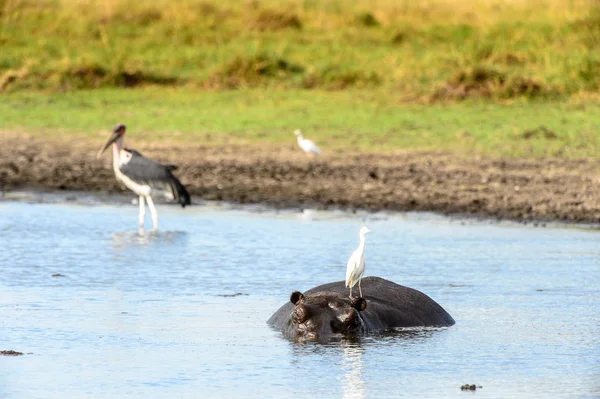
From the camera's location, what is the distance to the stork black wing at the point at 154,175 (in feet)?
38.8

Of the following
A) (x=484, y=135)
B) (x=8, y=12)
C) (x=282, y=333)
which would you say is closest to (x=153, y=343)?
(x=282, y=333)

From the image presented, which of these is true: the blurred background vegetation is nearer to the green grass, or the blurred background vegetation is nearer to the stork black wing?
the green grass

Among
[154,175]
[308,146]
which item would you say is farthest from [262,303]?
[308,146]

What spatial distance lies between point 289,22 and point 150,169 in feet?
29.9

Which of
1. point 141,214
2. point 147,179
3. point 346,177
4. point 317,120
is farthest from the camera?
point 317,120

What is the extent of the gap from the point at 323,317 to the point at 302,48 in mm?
12026

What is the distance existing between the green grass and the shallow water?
2314 mm

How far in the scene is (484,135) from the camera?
1405 cm

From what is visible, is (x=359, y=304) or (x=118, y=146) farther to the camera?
(x=118, y=146)

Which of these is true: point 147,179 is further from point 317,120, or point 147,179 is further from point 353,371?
point 353,371

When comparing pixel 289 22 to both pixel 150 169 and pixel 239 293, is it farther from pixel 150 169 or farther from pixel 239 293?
pixel 239 293

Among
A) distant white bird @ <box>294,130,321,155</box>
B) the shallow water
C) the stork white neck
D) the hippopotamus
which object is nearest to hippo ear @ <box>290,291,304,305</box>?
the hippopotamus

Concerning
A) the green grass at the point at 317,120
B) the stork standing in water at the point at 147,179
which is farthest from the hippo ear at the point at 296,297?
the green grass at the point at 317,120

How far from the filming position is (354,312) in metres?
6.92
